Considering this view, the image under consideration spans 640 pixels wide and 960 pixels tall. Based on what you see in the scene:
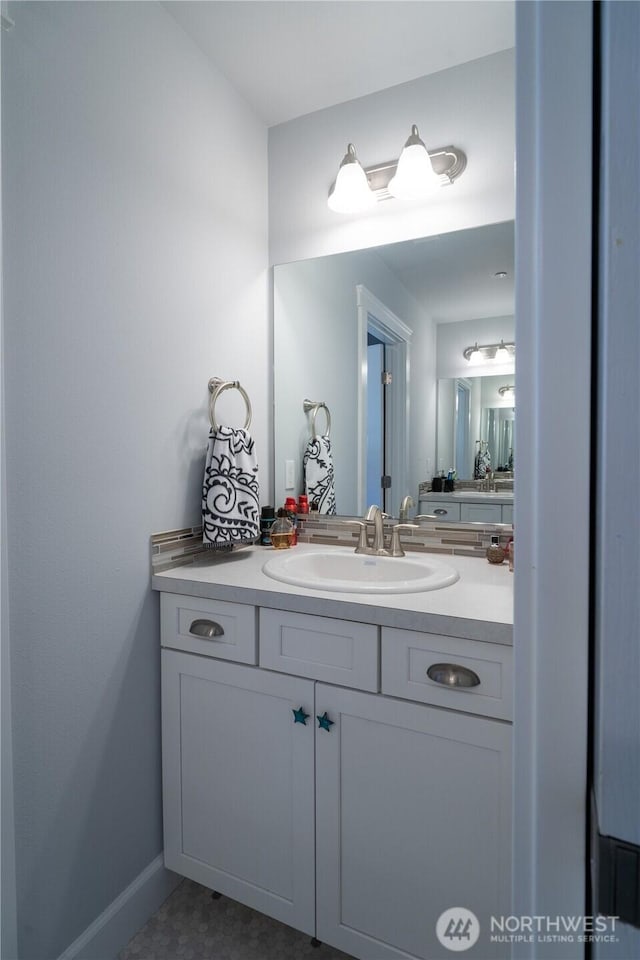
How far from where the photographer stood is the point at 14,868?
1.01 metres

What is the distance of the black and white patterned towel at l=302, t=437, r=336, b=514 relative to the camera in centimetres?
186

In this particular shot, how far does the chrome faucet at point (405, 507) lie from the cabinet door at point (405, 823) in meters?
0.72

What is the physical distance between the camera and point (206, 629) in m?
1.31

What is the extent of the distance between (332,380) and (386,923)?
158 cm

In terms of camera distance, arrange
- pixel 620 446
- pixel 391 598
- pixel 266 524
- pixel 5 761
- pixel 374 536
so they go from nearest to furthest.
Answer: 1. pixel 620 446
2. pixel 5 761
3. pixel 391 598
4. pixel 374 536
5. pixel 266 524

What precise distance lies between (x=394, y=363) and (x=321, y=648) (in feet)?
3.42

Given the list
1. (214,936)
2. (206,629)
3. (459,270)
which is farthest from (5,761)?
(459,270)

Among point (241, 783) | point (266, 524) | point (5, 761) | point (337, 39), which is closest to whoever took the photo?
point (5, 761)

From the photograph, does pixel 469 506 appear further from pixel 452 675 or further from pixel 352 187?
pixel 352 187

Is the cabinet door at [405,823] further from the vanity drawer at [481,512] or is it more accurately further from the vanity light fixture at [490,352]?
the vanity light fixture at [490,352]

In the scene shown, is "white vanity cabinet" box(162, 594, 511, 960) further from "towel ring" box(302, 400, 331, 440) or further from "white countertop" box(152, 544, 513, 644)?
"towel ring" box(302, 400, 331, 440)

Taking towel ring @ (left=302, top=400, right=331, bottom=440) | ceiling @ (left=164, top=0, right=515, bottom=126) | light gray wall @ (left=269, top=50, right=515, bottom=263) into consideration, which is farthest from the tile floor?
ceiling @ (left=164, top=0, right=515, bottom=126)

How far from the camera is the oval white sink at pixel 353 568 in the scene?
1.36 meters

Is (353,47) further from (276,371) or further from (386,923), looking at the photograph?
(386,923)
